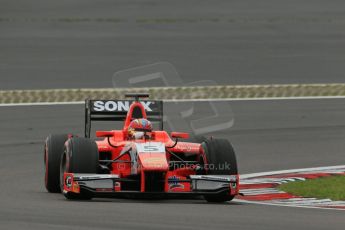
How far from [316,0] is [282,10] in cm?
243

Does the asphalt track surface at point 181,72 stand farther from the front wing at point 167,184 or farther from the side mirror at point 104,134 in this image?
the side mirror at point 104,134

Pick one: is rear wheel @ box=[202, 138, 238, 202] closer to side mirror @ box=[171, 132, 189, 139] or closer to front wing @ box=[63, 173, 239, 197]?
front wing @ box=[63, 173, 239, 197]

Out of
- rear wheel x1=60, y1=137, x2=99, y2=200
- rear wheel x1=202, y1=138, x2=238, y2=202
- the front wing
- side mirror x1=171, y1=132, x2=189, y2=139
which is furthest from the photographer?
side mirror x1=171, y1=132, x2=189, y2=139

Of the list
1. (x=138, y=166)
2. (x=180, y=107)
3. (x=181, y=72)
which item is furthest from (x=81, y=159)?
(x=181, y=72)

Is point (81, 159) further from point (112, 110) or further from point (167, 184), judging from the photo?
point (112, 110)

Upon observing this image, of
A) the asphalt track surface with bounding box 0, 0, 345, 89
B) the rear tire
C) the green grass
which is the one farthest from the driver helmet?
the asphalt track surface with bounding box 0, 0, 345, 89

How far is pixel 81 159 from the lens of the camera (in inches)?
572

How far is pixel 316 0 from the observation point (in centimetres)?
4128

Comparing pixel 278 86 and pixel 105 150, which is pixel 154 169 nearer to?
pixel 105 150

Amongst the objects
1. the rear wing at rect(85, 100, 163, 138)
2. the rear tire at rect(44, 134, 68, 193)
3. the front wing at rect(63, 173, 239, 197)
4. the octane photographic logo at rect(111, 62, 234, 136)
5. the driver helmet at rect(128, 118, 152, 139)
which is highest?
the octane photographic logo at rect(111, 62, 234, 136)

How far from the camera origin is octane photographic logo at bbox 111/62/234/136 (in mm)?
24078

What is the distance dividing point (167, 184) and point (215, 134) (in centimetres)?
848

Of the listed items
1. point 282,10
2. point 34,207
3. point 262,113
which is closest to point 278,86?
point 262,113

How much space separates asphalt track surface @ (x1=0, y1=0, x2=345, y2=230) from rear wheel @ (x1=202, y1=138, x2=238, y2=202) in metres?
0.29
